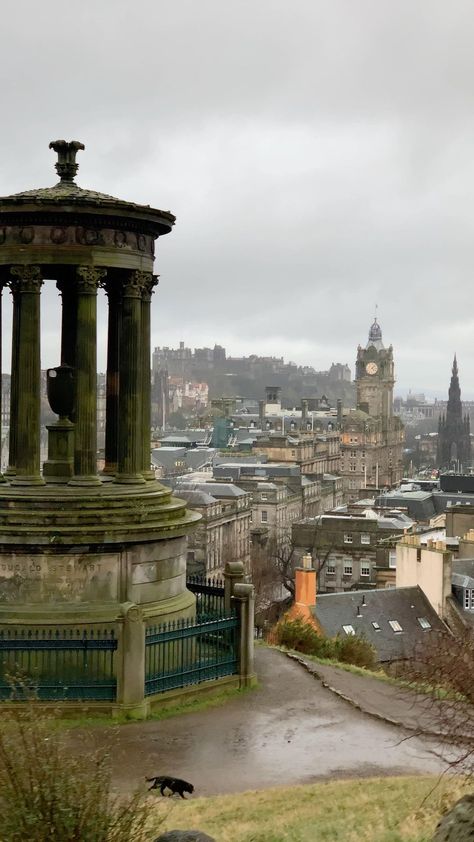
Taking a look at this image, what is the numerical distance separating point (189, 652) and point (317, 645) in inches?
290

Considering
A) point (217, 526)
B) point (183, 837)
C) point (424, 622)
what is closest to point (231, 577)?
point (183, 837)

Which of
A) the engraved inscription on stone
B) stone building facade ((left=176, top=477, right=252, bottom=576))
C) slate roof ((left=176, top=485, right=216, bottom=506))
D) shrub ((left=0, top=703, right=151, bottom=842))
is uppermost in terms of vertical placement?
the engraved inscription on stone

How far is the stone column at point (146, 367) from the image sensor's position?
21859 millimetres

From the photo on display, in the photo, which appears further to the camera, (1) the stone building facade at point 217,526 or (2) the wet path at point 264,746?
(1) the stone building facade at point 217,526

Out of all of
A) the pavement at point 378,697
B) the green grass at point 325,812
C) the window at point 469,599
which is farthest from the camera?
the window at point 469,599

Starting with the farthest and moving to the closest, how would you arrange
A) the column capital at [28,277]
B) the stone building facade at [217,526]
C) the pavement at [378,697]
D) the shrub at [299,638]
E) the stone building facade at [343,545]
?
the stone building facade at [217,526] → the stone building facade at [343,545] → the shrub at [299,638] → the column capital at [28,277] → the pavement at [378,697]

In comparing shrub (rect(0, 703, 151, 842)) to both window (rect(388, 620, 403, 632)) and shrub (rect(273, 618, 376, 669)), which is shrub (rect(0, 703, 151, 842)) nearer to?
shrub (rect(273, 618, 376, 669))

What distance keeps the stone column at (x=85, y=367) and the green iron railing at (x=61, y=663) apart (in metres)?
3.21

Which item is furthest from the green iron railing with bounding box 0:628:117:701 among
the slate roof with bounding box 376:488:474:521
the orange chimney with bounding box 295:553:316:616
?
the slate roof with bounding box 376:488:474:521

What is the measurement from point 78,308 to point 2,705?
286 inches

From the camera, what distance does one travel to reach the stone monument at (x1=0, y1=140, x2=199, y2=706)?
1969 centimetres

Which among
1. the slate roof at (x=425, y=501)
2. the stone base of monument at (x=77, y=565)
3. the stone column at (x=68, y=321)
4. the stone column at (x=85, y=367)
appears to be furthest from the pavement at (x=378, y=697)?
the slate roof at (x=425, y=501)

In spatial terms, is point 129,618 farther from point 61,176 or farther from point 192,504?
point 192,504

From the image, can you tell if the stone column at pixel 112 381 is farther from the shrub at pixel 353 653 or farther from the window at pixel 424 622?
the window at pixel 424 622
